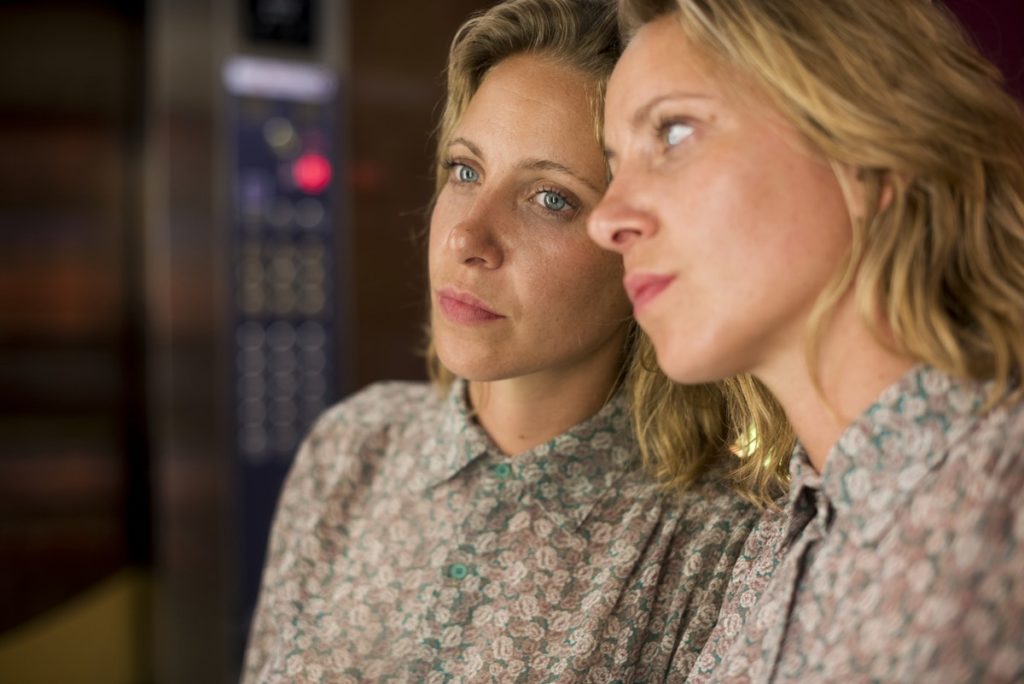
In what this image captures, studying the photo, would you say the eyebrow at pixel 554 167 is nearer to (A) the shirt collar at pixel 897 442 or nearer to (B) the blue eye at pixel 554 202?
(B) the blue eye at pixel 554 202

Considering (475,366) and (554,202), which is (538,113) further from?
(475,366)

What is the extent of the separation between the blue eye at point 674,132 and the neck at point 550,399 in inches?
15.4

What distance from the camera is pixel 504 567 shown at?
1313mm

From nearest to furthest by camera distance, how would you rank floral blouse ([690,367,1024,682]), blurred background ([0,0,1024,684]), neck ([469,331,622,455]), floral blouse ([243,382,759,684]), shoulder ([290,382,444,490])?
1. floral blouse ([690,367,1024,682])
2. floral blouse ([243,382,759,684])
3. neck ([469,331,622,455])
4. shoulder ([290,382,444,490])
5. blurred background ([0,0,1024,684])

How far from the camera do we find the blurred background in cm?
248

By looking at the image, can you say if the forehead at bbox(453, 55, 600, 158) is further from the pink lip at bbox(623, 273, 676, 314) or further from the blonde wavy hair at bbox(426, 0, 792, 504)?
the pink lip at bbox(623, 273, 676, 314)

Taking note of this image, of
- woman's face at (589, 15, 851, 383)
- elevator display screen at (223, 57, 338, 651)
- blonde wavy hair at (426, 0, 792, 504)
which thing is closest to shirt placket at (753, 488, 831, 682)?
woman's face at (589, 15, 851, 383)

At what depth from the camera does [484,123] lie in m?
1.31

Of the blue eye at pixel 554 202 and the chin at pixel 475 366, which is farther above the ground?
the blue eye at pixel 554 202

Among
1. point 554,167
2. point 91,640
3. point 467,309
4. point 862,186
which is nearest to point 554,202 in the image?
point 554,167

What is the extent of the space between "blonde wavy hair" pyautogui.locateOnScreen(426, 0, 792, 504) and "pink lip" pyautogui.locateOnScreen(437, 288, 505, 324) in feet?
0.67

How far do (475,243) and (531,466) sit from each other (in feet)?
0.91

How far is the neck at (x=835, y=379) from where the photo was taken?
98 cm

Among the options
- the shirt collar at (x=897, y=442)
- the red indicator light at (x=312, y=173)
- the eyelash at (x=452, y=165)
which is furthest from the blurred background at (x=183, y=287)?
the shirt collar at (x=897, y=442)
